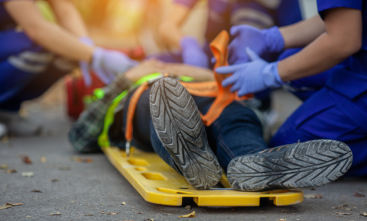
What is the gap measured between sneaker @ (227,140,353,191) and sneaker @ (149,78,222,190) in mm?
92

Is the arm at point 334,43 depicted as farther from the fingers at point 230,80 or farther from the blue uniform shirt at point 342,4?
the fingers at point 230,80

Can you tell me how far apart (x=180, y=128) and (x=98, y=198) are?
16.6 inches

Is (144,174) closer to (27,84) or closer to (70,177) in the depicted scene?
(70,177)

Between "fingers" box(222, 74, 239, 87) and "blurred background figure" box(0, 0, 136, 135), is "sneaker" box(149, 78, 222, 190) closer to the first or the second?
"fingers" box(222, 74, 239, 87)

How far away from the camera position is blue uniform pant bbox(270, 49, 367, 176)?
1.25 m

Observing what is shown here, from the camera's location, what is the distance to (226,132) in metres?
1.20

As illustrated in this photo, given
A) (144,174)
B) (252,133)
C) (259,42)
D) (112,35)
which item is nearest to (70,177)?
(144,174)

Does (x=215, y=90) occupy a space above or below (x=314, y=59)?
below

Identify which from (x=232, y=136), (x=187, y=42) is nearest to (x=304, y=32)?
(x=232, y=136)

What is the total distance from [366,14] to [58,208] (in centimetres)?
115

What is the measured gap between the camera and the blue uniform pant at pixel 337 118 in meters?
1.25

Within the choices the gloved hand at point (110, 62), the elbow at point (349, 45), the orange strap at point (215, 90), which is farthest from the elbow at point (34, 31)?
the elbow at point (349, 45)

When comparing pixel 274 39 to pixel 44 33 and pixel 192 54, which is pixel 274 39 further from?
pixel 44 33

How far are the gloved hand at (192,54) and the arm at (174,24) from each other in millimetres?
100
